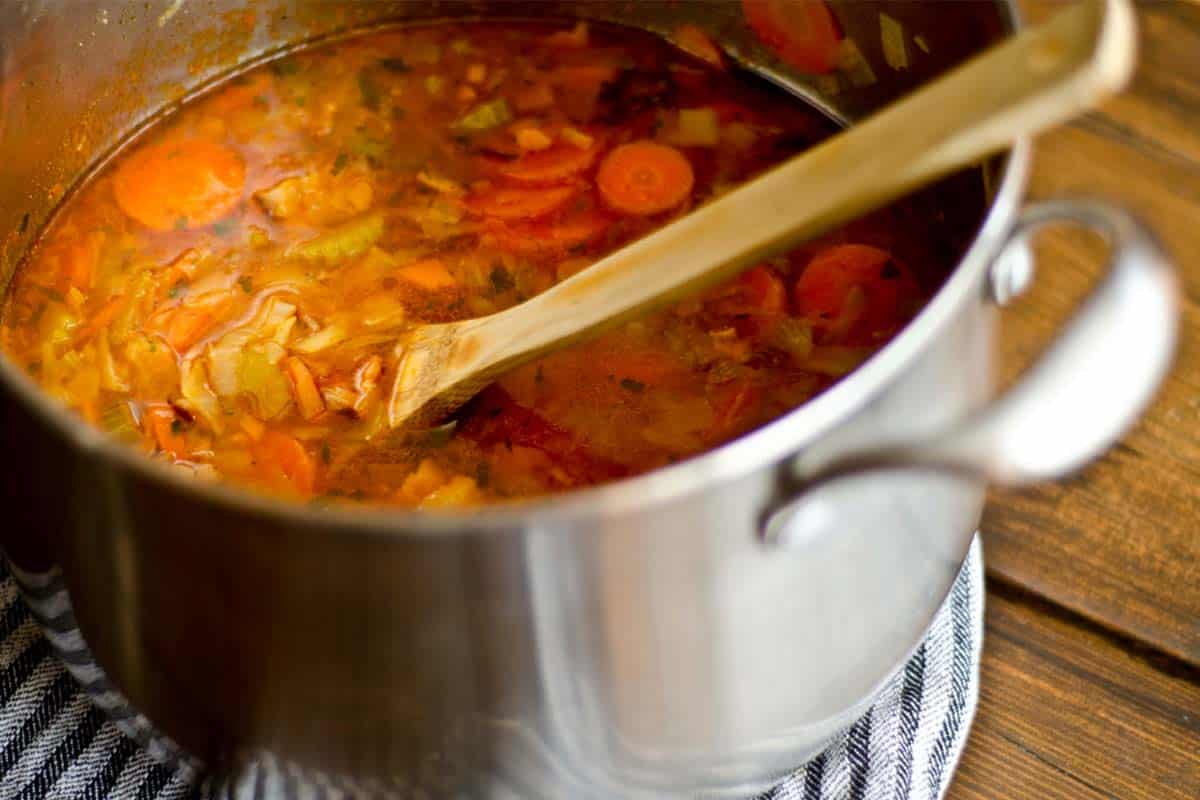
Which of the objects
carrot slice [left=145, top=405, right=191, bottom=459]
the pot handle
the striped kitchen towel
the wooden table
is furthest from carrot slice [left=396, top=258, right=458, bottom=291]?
the pot handle

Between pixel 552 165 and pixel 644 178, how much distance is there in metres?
0.10

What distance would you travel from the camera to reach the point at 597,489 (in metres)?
0.70

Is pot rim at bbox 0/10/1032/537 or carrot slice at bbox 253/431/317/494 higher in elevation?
pot rim at bbox 0/10/1032/537

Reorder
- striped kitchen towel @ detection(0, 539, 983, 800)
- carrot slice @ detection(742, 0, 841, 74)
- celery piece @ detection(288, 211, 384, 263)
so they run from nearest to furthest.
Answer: striped kitchen towel @ detection(0, 539, 983, 800) < celery piece @ detection(288, 211, 384, 263) < carrot slice @ detection(742, 0, 841, 74)

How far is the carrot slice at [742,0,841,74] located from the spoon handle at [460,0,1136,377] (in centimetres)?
57

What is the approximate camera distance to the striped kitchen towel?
1083 mm

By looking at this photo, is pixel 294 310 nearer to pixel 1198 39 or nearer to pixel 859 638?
pixel 859 638

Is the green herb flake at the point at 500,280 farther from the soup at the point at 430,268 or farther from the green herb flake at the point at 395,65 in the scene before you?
the green herb flake at the point at 395,65

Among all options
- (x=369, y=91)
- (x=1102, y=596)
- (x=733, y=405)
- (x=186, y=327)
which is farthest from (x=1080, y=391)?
(x=369, y=91)

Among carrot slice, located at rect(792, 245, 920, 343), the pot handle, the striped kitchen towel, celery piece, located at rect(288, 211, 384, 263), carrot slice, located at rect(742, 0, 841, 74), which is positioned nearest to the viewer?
the pot handle

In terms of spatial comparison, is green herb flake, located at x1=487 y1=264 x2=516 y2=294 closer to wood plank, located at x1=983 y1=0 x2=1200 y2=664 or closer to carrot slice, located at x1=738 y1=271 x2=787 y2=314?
carrot slice, located at x1=738 y1=271 x2=787 y2=314

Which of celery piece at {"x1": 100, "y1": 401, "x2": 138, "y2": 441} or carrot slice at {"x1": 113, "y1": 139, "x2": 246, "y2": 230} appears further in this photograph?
carrot slice at {"x1": 113, "y1": 139, "x2": 246, "y2": 230}

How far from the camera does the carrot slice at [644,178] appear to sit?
138 centimetres

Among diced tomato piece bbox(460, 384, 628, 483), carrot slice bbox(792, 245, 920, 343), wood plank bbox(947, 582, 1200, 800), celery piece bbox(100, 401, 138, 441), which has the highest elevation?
celery piece bbox(100, 401, 138, 441)
